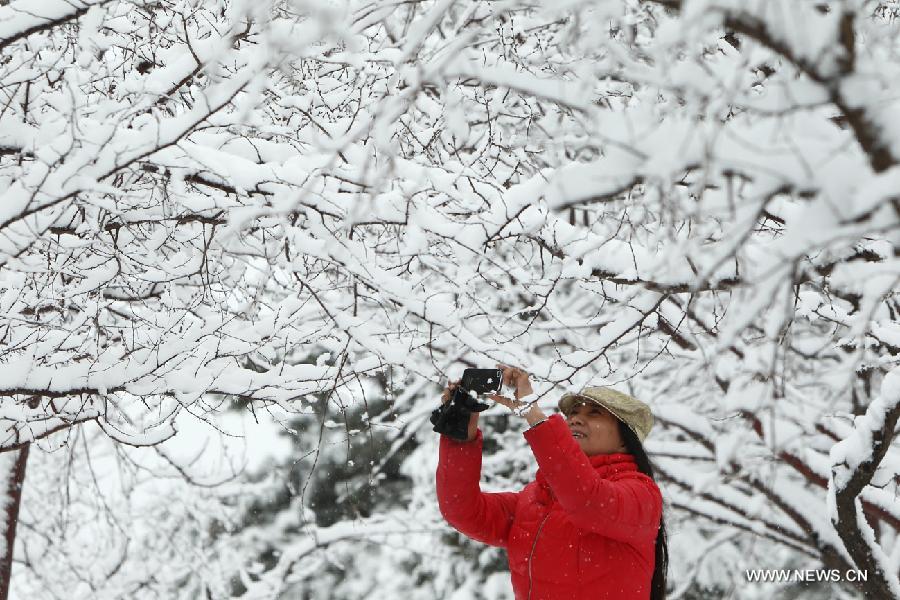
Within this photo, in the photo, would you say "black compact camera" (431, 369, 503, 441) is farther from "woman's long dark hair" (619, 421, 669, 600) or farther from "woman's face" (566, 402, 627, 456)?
"woman's long dark hair" (619, 421, 669, 600)

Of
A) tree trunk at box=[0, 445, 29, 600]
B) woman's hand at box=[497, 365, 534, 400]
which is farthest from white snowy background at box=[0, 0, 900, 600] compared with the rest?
woman's hand at box=[497, 365, 534, 400]

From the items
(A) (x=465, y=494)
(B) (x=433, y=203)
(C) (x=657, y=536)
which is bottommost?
(C) (x=657, y=536)

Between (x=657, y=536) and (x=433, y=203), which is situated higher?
(x=433, y=203)

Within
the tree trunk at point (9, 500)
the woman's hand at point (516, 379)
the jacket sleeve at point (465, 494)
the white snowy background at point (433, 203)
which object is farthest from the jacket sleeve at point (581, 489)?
the tree trunk at point (9, 500)

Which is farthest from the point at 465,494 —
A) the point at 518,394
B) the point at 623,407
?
the point at 623,407

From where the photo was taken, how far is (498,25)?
343 centimetres

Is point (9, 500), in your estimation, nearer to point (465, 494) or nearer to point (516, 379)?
point (465, 494)

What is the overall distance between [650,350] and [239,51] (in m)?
4.40

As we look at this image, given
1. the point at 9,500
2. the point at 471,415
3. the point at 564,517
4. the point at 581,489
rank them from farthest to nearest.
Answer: the point at 9,500
the point at 471,415
the point at 564,517
the point at 581,489

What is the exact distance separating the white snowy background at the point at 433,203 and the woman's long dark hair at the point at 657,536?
0.08 metres

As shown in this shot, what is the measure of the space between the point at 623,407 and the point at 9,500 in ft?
12.1

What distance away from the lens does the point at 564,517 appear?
295cm

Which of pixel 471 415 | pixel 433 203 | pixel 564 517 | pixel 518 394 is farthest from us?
pixel 433 203

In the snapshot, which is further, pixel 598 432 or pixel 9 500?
pixel 9 500
